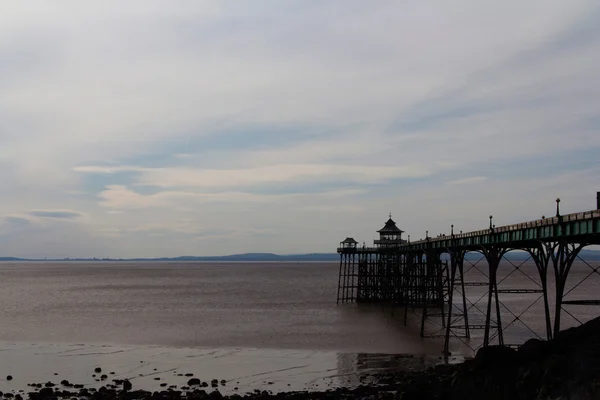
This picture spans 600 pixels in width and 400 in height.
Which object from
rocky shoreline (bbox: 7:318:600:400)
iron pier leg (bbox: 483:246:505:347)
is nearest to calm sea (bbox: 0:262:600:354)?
iron pier leg (bbox: 483:246:505:347)

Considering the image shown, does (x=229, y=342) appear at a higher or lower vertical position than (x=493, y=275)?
lower

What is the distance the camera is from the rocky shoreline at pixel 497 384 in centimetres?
1589

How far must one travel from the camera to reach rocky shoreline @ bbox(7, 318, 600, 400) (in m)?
15.9

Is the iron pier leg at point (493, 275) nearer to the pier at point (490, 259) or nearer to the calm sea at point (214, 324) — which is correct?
the pier at point (490, 259)

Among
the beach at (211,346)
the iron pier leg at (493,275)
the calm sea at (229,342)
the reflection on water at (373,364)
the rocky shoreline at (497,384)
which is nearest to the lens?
the rocky shoreline at (497,384)

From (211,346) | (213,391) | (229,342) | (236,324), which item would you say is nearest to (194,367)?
(213,391)

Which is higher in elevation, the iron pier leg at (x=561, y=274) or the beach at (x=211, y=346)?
the iron pier leg at (x=561, y=274)

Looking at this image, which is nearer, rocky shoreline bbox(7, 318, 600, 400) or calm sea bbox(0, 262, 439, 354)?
rocky shoreline bbox(7, 318, 600, 400)

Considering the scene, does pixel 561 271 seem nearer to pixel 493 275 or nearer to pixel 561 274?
pixel 561 274

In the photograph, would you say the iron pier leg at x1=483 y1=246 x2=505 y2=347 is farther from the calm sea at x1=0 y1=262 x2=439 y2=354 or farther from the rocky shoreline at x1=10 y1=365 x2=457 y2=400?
the calm sea at x1=0 y1=262 x2=439 y2=354

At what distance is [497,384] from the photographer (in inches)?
703

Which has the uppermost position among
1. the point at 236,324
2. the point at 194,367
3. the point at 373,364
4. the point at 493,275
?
the point at 493,275

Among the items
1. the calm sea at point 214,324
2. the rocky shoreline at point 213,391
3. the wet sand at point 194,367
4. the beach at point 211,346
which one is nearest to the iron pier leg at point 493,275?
the beach at point 211,346

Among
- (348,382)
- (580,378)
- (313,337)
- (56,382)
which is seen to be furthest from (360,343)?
(580,378)
